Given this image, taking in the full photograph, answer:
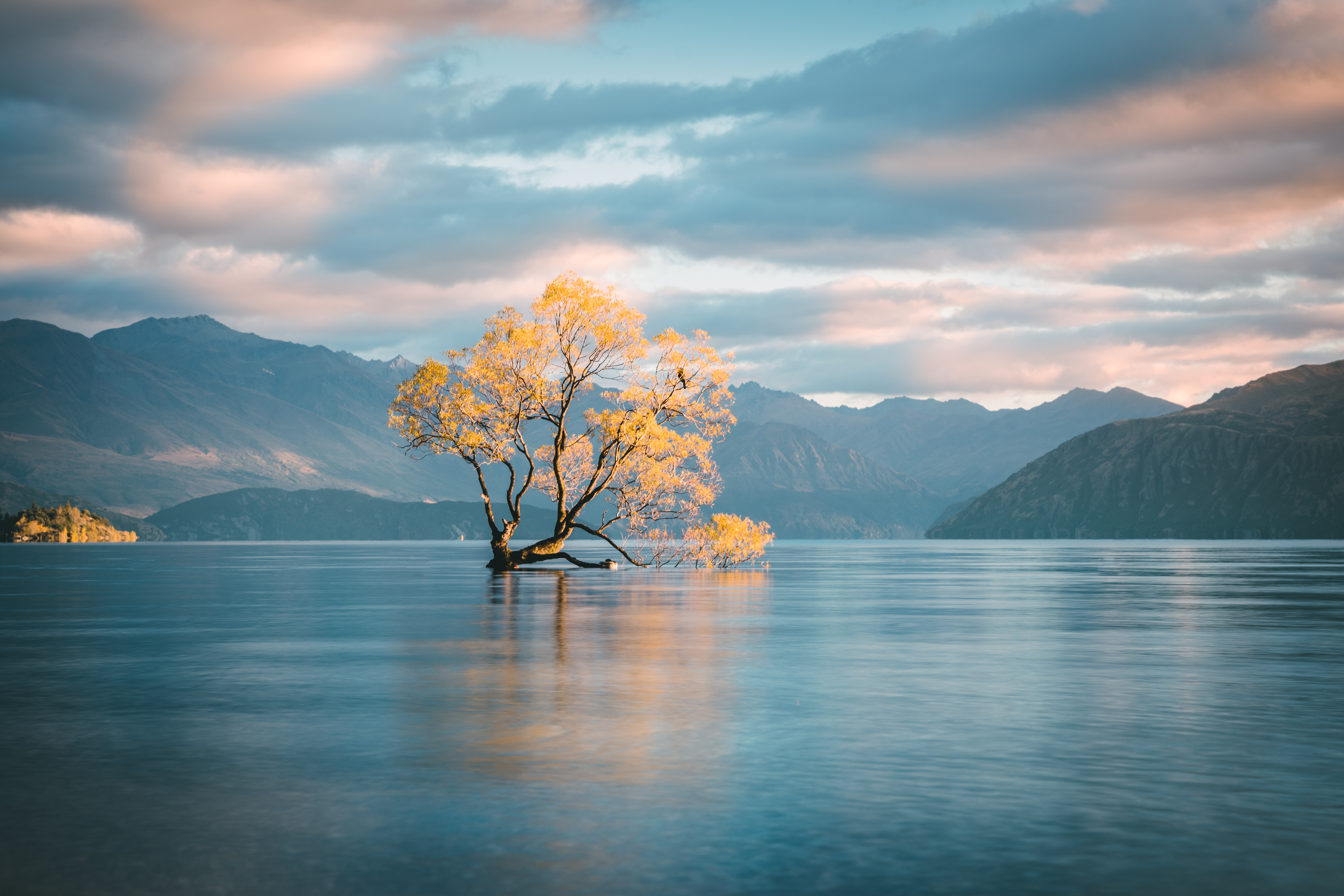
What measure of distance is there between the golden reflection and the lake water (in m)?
0.14

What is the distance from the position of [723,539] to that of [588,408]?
60.1 feet

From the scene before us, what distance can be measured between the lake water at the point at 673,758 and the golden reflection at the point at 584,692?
0.14 meters

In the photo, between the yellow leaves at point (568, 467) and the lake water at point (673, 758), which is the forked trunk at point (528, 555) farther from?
Result: the lake water at point (673, 758)

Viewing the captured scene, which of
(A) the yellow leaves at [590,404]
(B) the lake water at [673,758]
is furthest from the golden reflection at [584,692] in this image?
(A) the yellow leaves at [590,404]

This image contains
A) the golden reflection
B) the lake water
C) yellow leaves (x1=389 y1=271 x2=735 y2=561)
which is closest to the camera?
the lake water

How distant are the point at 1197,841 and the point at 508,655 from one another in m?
22.9

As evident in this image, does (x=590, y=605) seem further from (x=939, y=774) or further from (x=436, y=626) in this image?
(x=939, y=774)

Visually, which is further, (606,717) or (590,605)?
(590,605)

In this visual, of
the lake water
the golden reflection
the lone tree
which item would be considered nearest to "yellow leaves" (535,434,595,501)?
the lone tree

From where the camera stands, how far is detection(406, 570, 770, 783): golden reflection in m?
18.3

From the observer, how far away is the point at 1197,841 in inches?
529

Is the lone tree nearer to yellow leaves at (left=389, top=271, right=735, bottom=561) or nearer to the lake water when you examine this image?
yellow leaves at (left=389, top=271, right=735, bottom=561)

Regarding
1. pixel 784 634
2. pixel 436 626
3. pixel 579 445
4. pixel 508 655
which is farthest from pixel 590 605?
pixel 579 445

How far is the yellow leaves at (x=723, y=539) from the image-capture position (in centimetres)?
9512
